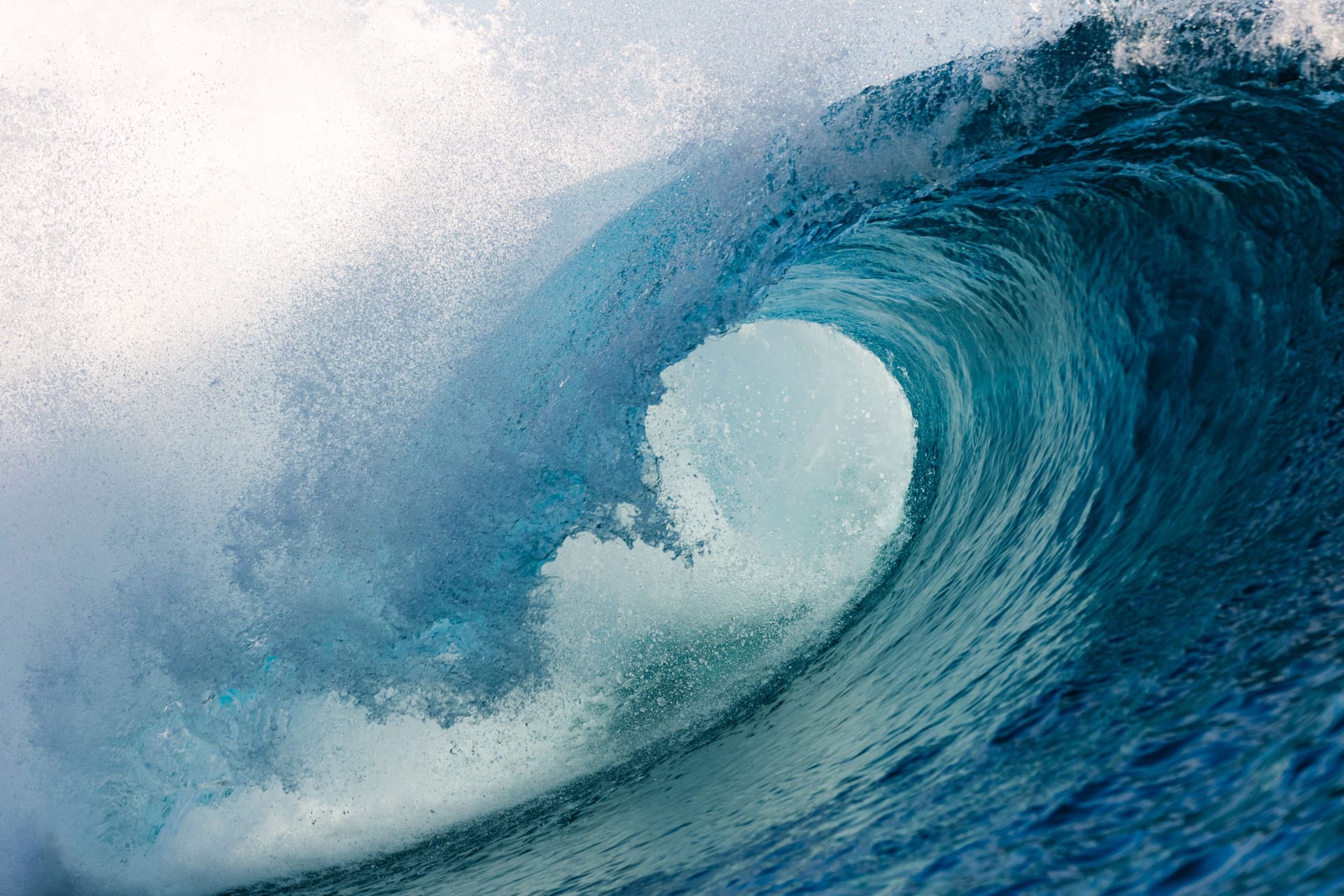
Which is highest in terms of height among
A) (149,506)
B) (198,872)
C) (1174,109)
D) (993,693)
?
(149,506)

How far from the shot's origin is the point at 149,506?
3.87 metres

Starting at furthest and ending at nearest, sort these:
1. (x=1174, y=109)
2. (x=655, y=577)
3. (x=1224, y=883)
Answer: (x=655, y=577) → (x=1174, y=109) → (x=1224, y=883)

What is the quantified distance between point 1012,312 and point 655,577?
2.20 meters

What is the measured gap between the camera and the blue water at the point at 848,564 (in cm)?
212

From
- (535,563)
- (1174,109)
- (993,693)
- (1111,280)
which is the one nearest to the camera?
(993,693)

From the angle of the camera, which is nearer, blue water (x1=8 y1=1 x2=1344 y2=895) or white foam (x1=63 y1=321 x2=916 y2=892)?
blue water (x1=8 y1=1 x2=1344 y2=895)

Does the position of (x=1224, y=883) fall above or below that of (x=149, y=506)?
below

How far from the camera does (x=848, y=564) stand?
16.6 feet

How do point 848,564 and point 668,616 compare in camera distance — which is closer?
point 668,616

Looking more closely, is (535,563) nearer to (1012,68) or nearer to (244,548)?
(244,548)

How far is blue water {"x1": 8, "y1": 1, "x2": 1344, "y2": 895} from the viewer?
2119mm

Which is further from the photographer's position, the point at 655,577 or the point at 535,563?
the point at 655,577

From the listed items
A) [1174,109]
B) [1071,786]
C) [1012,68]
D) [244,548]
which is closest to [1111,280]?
[1174,109]

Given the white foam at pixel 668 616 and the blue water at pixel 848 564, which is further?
the white foam at pixel 668 616
